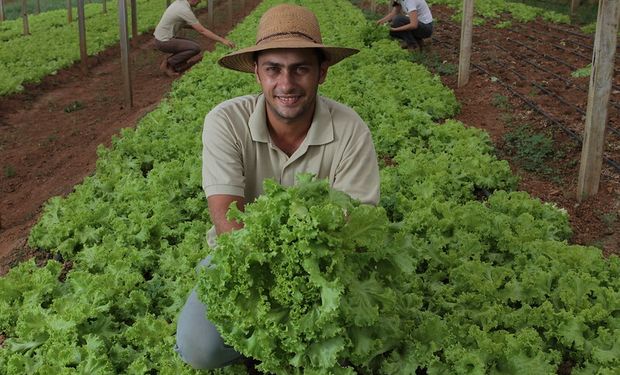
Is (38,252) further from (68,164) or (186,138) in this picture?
(68,164)

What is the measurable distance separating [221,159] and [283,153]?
38 centimetres

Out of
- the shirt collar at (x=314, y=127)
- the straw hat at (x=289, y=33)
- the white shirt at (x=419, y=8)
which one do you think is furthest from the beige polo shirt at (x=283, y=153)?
the white shirt at (x=419, y=8)

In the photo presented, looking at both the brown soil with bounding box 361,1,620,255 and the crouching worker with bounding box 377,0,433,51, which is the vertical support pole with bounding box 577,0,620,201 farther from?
the crouching worker with bounding box 377,0,433,51

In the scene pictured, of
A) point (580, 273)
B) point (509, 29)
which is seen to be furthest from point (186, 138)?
point (509, 29)

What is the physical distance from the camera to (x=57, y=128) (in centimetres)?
1051

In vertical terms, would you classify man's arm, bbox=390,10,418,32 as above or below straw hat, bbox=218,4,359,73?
below

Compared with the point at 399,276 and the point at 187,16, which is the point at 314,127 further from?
the point at 187,16

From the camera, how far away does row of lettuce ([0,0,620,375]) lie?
12.6 feet

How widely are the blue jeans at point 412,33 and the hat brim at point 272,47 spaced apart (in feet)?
37.3

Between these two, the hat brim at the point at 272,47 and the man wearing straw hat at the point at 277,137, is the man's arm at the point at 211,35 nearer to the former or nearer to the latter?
the hat brim at the point at 272,47

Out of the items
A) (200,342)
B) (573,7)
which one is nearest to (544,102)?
(200,342)

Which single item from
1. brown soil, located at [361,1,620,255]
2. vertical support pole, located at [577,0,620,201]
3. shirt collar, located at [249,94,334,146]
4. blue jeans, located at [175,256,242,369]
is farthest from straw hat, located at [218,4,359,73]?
vertical support pole, located at [577,0,620,201]

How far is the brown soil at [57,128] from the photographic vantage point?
722 cm

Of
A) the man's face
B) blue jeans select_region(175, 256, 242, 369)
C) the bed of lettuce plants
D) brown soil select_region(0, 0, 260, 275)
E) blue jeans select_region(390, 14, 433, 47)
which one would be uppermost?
the man's face
